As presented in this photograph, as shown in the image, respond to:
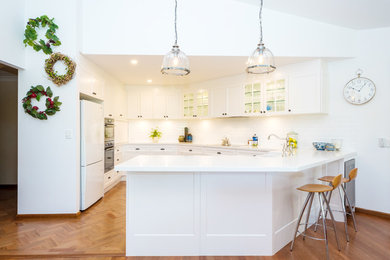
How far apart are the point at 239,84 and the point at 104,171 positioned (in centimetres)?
323

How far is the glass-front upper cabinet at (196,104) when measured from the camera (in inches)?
221

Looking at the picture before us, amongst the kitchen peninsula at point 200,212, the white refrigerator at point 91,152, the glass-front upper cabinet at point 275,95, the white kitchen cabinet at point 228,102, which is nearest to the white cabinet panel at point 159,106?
the white kitchen cabinet at point 228,102

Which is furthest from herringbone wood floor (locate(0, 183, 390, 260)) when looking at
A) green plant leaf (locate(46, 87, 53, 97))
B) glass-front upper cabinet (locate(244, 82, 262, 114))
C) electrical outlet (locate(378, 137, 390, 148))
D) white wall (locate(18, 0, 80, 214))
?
glass-front upper cabinet (locate(244, 82, 262, 114))

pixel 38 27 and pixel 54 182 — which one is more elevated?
pixel 38 27

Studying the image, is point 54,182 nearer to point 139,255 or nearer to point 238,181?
point 139,255

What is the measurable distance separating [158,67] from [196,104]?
165 centimetres

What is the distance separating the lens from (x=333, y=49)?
12.1 ft

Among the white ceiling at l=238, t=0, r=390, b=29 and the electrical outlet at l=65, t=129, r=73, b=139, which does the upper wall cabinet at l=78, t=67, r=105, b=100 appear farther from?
the white ceiling at l=238, t=0, r=390, b=29

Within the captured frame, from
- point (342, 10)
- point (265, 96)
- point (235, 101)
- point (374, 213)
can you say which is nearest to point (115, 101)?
point (235, 101)

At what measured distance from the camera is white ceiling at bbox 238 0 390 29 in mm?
3103

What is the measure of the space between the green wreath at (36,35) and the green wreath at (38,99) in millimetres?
563

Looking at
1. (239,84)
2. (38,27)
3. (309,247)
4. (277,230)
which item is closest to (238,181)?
(277,230)

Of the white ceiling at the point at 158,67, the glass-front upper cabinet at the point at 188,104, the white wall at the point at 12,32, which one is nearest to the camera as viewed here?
the white wall at the point at 12,32

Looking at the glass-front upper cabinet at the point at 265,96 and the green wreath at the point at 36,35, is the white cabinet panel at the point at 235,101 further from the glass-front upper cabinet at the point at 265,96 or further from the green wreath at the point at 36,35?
the green wreath at the point at 36,35
